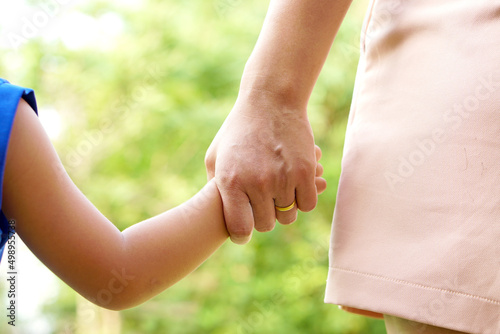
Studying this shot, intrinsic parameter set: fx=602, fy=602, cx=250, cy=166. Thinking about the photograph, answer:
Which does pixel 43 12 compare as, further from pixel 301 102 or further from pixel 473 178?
pixel 473 178

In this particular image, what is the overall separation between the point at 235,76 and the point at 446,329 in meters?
1.76

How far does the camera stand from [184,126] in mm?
2312

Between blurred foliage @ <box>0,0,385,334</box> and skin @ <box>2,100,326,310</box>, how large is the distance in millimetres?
1523

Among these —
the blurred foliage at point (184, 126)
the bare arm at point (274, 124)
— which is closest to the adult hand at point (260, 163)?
the bare arm at point (274, 124)

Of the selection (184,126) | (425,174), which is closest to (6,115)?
(425,174)

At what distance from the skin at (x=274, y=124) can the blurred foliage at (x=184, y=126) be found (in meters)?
1.48

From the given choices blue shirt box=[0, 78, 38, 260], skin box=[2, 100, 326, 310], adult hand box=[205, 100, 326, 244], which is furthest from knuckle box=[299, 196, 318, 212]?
blue shirt box=[0, 78, 38, 260]

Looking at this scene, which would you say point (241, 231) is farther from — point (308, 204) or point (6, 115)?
point (6, 115)

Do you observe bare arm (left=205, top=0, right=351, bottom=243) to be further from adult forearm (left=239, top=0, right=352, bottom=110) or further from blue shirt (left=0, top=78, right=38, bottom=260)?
blue shirt (left=0, top=78, right=38, bottom=260)

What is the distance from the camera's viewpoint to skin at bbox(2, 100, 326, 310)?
61cm

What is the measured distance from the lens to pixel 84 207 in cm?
66

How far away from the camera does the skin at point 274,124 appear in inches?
29.4

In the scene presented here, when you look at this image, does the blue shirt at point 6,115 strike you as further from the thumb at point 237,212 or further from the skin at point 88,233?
the thumb at point 237,212

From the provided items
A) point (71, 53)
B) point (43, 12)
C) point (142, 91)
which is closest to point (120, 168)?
point (142, 91)
